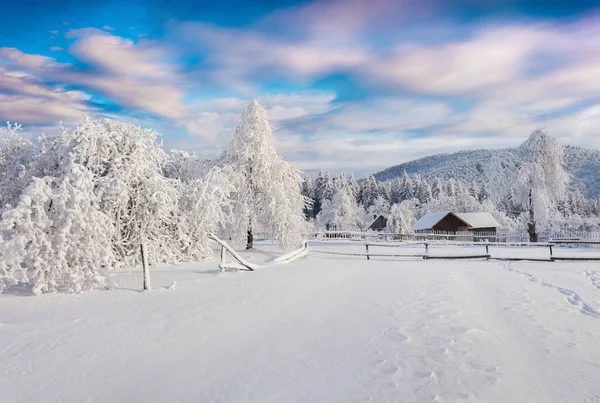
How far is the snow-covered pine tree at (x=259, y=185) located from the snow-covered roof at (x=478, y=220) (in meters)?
37.6

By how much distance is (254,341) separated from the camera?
759 cm

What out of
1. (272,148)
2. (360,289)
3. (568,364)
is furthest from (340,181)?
(568,364)

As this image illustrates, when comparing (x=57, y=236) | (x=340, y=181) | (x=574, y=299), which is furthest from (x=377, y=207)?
(x=57, y=236)

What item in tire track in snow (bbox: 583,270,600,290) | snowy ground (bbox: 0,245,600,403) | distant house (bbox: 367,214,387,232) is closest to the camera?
snowy ground (bbox: 0,245,600,403)

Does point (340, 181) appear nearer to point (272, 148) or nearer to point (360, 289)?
point (272, 148)

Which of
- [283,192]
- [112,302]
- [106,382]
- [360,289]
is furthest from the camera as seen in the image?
[283,192]

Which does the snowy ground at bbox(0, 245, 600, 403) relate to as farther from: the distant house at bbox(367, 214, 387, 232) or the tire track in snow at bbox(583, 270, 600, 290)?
the distant house at bbox(367, 214, 387, 232)

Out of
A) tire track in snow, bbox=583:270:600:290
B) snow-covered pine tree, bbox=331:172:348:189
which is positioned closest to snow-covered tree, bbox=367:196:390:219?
snow-covered pine tree, bbox=331:172:348:189

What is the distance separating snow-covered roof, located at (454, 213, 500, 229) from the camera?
54.2 meters

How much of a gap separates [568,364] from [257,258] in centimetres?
1727

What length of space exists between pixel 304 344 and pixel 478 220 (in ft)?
180

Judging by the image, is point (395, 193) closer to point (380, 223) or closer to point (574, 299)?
point (380, 223)

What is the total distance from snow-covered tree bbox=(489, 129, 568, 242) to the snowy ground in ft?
101

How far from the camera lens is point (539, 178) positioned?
132 ft
